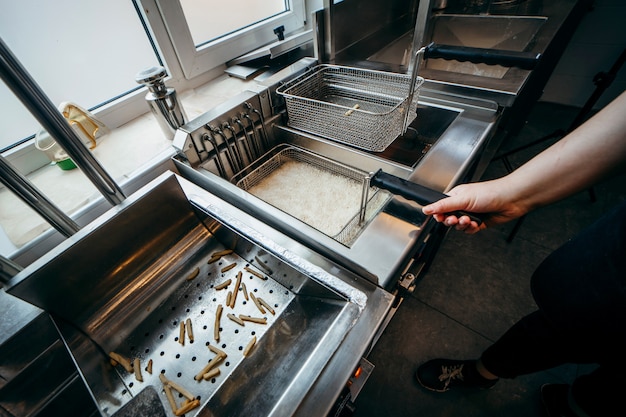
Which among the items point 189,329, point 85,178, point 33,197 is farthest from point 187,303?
point 85,178

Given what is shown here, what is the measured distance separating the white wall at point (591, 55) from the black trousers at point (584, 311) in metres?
2.71

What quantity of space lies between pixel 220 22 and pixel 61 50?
70 centimetres

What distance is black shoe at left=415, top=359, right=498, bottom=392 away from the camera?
44.1 inches

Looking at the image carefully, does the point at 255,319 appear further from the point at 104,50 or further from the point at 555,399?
the point at 555,399

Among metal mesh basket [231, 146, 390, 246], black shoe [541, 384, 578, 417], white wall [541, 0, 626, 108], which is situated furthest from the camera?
white wall [541, 0, 626, 108]

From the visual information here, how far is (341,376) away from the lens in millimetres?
490

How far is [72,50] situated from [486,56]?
1.36 meters

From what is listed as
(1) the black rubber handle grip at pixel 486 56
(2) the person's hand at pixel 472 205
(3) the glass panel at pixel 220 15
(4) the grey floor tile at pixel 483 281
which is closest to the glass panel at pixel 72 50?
(3) the glass panel at pixel 220 15

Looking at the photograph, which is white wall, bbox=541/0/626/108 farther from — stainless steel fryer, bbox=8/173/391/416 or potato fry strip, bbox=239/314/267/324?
potato fry strip, bbox=239/314/267/324

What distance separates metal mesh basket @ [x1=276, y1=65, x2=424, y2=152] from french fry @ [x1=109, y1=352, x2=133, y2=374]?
84 centimetres

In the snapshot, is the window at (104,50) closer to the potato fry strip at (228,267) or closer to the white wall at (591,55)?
the potato fry strip at (228,267)

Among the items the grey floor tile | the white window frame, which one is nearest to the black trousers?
the grey floor tile

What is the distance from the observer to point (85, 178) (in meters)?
0.91

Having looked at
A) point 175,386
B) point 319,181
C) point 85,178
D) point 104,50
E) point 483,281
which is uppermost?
point 104,50
